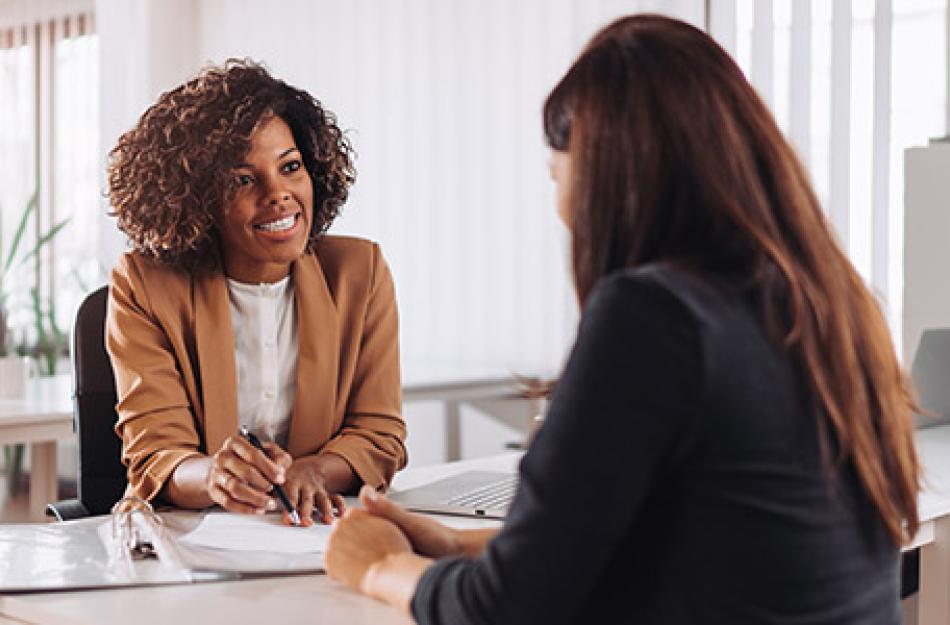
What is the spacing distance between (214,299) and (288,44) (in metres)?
3.36

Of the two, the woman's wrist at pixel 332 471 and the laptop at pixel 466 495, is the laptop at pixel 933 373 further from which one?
the woman's wrist at pixel 332 471

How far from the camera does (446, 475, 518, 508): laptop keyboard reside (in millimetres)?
1682

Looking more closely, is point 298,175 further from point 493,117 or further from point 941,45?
point 493,117

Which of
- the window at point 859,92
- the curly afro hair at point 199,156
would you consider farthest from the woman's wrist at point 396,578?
the window at point 859,92

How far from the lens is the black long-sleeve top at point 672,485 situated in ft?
2.93

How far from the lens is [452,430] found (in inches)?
175

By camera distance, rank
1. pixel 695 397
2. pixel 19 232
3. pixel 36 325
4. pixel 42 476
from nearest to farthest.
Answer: pixel 695 397 < pixel 42 476 < pixel 19 232 < pixel 36 325

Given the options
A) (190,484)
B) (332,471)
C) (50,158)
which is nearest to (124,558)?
(190,484)

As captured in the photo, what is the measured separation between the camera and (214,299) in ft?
6.02

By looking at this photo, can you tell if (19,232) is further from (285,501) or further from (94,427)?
(285,501)

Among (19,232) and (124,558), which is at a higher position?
(19,232)

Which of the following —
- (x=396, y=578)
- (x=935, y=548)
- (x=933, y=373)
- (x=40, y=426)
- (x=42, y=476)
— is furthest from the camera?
(x=42, y=476)

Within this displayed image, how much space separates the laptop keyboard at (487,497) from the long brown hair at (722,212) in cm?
71

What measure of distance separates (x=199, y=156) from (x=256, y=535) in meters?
0.61
